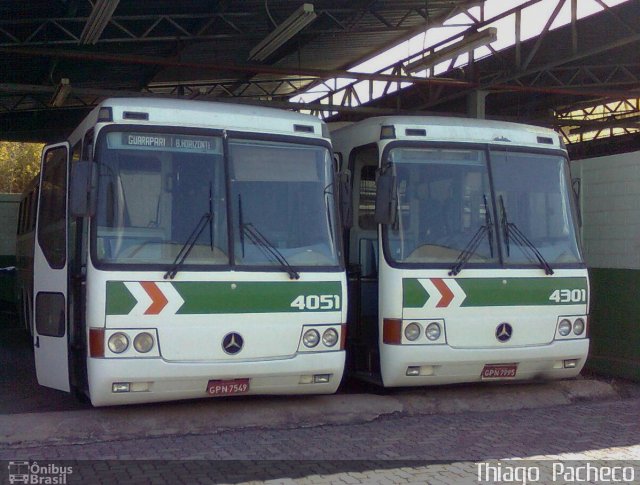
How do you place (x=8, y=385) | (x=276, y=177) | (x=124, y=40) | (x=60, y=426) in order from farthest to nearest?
(x=124, y=40) → (x=8, y=385) → (x=276, y=177) → (x=60, y=426)

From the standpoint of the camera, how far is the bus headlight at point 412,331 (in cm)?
845

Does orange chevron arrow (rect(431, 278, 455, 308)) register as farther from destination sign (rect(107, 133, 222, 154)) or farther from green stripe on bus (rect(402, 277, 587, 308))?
destination sign (rect(107, 133, 222, 154))

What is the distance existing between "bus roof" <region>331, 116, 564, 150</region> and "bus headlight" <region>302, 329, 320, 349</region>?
2.20 m

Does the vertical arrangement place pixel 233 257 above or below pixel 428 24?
below

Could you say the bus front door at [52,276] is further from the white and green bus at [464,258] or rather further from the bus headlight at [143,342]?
the white and green bus at [464,258]

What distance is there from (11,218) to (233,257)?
1385 cm

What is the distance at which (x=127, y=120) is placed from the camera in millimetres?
7602

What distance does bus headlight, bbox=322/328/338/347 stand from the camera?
8.02m

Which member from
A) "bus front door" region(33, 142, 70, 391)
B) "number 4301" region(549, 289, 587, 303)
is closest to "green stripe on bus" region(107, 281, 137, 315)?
"bus front door" region(33, 142, 70, 391)

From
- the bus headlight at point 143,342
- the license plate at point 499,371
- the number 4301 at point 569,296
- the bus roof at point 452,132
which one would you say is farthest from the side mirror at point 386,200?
the bus headlight at point 143,342

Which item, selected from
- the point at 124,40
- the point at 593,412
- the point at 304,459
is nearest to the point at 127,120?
the point at 304,459

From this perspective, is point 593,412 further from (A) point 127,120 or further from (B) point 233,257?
(A) point 127,120

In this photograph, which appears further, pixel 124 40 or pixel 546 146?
pixel 124 40

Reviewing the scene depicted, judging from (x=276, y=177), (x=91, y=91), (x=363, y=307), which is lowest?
(x=363, y=307)
